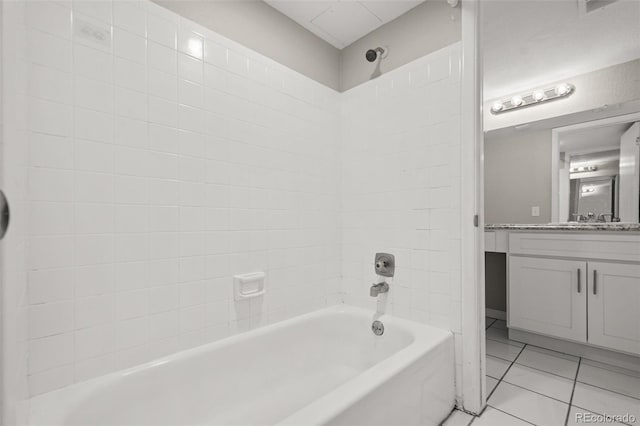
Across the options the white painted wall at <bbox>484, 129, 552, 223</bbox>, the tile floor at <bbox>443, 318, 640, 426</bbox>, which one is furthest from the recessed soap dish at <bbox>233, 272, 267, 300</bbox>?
the white painted wall at <bbox>484, 129, 552, 223</bbox>

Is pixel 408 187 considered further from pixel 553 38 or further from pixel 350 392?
pixel 553 38

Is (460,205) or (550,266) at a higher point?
(460,205)

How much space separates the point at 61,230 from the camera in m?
1.03

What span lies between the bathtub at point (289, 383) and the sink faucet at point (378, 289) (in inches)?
6.4

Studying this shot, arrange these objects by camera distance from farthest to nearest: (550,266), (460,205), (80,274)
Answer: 1. (550,266)
2. (460,205)
3. (80,274)

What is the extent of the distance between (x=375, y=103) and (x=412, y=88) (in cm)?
27

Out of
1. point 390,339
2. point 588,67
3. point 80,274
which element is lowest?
point 390,339

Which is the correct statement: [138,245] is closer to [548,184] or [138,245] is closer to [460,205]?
[460,205]

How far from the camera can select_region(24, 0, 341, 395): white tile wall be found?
101 centimetres

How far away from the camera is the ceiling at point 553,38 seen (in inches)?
71.5

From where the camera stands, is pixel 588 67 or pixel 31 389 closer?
pixel 31 389

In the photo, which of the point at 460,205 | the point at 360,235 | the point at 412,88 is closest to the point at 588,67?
the point at 412,88

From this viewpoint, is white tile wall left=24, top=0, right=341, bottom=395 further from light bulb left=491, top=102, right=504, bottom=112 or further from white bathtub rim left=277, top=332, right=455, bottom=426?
light bulb left=491, top=102, right=504, bottom=112

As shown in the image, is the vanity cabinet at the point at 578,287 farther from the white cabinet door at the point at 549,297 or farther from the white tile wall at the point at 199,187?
the white tile wall at the point at 199,187
